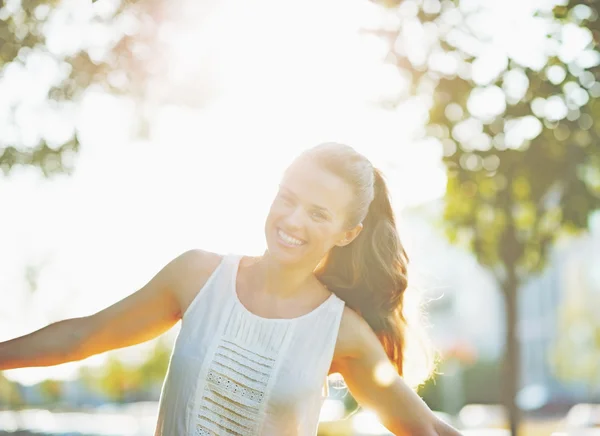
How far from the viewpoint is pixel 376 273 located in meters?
3.78

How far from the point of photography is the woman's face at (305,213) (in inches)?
128

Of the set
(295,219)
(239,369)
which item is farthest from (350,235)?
(239,369)

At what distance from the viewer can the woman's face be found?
326 cm

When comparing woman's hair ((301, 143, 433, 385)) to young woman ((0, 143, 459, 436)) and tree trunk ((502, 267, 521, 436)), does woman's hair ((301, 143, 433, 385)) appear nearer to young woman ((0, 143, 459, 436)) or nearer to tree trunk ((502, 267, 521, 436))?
young woman ((0, 143, 459, 436))

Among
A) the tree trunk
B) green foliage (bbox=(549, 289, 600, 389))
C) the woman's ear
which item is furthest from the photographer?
green foliage (bbox=(549, 289, 600, 389))

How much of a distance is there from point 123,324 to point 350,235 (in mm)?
908

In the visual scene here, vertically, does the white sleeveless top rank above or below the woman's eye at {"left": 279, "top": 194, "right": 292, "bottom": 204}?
below

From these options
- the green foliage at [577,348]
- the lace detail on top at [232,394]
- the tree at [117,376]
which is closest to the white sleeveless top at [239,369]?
the lace detail on top at [232,394]

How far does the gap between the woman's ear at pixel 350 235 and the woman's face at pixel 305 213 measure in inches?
5.8

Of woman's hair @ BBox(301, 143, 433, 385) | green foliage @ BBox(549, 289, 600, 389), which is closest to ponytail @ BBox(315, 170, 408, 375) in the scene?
woman's hair @ BBox(301, 143, 433, 385)

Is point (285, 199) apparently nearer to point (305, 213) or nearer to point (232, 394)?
point (305, 213)

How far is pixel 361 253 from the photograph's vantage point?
378cm

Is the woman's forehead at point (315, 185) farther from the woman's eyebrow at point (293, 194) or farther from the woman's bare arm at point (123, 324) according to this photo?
the woman's bare arm at point (123, 324)

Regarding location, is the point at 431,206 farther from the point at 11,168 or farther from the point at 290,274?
the point at 290,274
